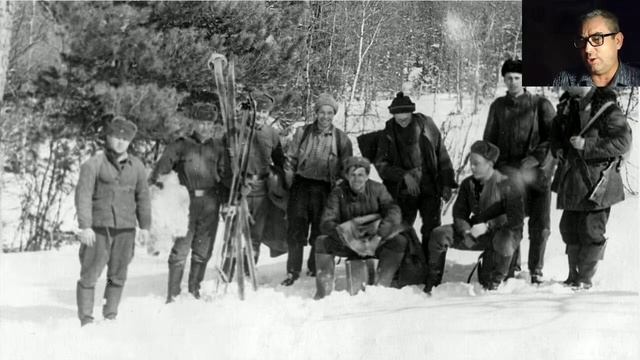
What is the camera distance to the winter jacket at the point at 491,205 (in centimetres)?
475

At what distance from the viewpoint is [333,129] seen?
5.21 metres

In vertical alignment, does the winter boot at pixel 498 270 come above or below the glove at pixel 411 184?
below

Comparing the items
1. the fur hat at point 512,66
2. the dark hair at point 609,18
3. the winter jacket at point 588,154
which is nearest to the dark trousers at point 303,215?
the fur hat at point 512,66

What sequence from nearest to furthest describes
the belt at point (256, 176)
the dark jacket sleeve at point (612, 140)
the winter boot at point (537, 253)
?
1. the dark jacket sleeve at point (612, 140)
2. the winter boot at point (537, 253)
3. the belt at point (256, 176)

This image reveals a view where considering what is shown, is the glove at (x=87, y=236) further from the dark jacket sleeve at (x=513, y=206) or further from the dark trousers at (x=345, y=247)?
the dark jacket sleeve at (x=513, y=206)

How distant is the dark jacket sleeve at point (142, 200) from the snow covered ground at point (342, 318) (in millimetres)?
447

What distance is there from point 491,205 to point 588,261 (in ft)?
2.22

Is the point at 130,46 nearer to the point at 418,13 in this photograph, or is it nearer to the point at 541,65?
the point at 418,13

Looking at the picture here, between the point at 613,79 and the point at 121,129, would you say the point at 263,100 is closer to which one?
the point at 121,129

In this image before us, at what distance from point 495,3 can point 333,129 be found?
163cm

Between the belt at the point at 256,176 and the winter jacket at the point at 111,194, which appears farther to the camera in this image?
the belt at the point at 256,176

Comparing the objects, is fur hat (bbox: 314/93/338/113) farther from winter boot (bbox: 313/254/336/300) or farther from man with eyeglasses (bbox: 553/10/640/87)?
man with eyeglasses (bbox: 553/10/640/87)

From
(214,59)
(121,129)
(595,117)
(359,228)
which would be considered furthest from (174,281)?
(595,117)

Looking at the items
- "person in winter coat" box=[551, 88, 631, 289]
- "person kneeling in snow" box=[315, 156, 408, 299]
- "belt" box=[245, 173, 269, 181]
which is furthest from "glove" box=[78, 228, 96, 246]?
"person in winter coat" box=[551, 88, 631, 289]
